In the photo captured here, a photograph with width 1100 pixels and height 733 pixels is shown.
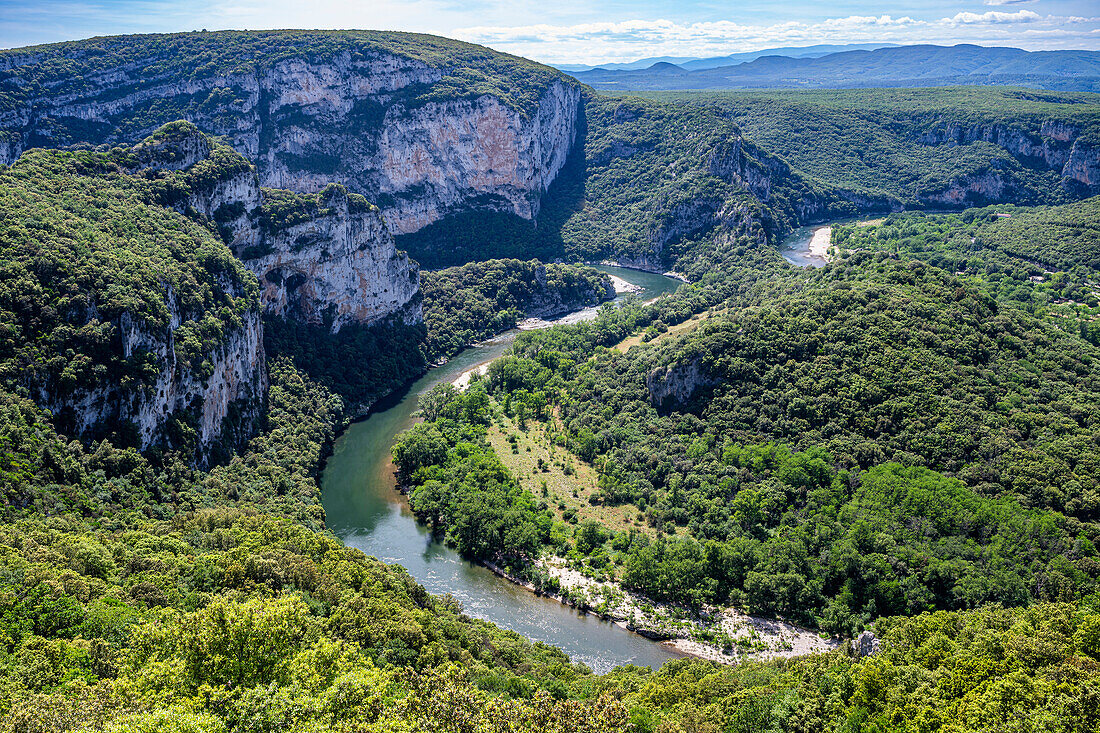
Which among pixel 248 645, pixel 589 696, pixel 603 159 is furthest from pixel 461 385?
pixel 603 159

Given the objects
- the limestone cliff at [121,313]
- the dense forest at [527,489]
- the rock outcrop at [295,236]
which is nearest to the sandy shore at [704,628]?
the dense forest at [527,489]

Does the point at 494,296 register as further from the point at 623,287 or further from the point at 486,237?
the point at 623,287

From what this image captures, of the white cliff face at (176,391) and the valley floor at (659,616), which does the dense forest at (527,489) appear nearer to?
the white cliff face at (176,391)

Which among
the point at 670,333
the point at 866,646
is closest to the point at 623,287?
the point at 670,333

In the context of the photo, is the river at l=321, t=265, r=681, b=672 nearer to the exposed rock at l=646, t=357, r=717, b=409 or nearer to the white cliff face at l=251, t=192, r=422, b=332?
the white cliff face at l=251, t=192, r=422, b=332

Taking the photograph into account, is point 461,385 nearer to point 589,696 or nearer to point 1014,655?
point 589,696
